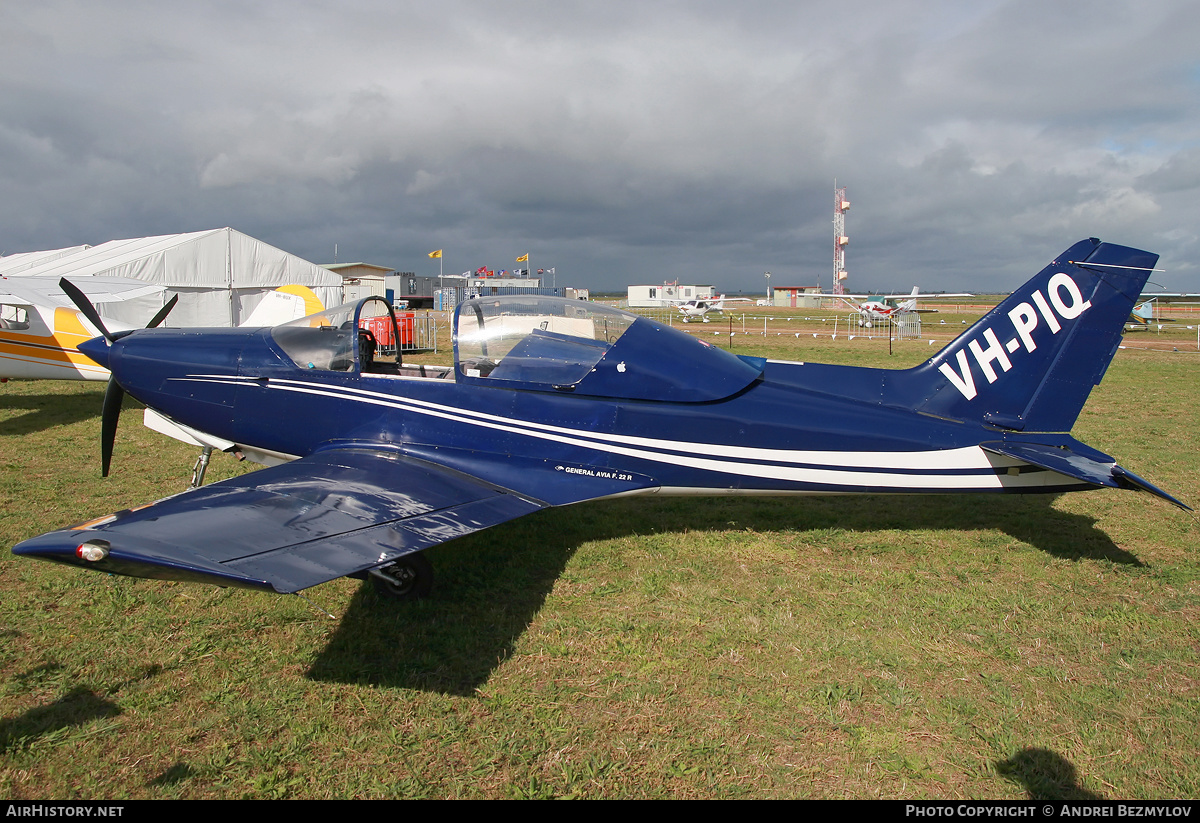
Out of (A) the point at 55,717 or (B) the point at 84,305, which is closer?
(A) the point at 55,717

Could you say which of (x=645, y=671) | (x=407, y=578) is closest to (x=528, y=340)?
(x=407, y=578)

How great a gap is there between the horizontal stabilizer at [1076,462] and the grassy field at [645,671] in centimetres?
89

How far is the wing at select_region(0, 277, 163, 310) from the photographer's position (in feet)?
40.0

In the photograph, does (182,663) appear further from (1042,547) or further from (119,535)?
(1042,547)

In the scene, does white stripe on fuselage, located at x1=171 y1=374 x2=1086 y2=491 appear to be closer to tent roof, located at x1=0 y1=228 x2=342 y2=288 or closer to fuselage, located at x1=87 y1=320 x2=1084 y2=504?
fuselage, located at x1=87 y1=320 x2=1084 y2=504

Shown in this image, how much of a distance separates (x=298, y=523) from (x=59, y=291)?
47.1ft

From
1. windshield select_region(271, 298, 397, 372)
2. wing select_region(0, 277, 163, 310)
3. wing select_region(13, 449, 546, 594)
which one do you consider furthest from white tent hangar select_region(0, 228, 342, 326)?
wing select_region(13, 449, 546, 594)

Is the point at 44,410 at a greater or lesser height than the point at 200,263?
lesser

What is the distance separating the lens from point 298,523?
3.65 metres

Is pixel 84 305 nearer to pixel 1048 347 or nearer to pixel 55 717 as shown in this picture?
pixel 55 717

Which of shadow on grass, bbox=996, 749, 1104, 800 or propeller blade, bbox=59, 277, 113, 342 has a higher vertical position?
propeller blade, bbox=59, 277, 113, 342

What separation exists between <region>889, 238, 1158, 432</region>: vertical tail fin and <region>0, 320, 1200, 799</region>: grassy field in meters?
1.22

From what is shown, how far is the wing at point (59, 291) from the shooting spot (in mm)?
12203
